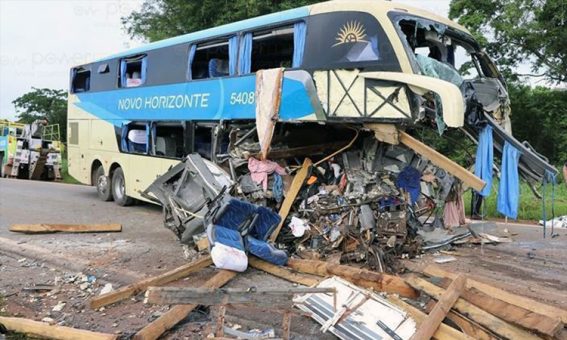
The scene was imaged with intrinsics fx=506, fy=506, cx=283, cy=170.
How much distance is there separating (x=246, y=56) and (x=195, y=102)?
1561mm

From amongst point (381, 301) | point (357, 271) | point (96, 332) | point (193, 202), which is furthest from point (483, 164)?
point (96, 332)

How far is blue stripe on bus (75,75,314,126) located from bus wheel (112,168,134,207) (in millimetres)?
1278

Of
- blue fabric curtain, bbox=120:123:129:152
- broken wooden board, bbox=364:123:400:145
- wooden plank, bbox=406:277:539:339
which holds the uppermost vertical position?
broken wooden board, bbox=364:123:400:145

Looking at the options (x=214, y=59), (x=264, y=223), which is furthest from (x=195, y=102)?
(x=264, y=223)

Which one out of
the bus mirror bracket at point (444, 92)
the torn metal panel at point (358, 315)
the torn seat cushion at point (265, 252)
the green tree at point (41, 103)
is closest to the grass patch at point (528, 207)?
the bus mirror bracket at point (444, 92)

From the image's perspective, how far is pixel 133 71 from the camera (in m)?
11.4

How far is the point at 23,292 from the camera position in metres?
5.52

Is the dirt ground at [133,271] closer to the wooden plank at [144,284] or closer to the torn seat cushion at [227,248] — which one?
the wooden plank at [144,284]

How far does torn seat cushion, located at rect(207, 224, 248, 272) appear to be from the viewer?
5.85 metres

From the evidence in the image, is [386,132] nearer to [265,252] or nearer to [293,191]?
[293,191]

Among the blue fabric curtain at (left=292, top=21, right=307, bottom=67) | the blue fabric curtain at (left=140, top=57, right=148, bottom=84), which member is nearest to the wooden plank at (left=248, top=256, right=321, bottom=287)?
the blue fabric curtain at (left=292, top=21, right=307, bottom=67)

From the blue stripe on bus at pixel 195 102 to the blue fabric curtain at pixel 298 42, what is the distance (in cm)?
31

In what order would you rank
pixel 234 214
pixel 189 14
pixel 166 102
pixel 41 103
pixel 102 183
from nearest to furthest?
1. pixel 234 214
2. pixel 166 102
3. pixel 102 183
4. pixel 189 14
5. pixel 41 103

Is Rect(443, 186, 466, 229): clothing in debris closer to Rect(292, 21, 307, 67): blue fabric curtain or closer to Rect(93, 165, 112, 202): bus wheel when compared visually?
Rect(292, 21, 307, 67): blue fabric curtain
